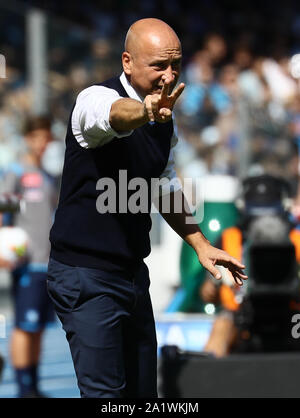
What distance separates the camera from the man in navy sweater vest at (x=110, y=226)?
334cm

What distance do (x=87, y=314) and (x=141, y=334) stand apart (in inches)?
11.2

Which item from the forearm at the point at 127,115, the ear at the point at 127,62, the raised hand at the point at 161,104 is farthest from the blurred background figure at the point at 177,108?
the raised hand at the point at 161,104

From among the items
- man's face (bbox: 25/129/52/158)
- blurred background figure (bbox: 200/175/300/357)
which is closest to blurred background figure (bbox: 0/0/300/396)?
man's face (bbox: 25/129/52/158)

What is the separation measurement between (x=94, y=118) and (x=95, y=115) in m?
0.01

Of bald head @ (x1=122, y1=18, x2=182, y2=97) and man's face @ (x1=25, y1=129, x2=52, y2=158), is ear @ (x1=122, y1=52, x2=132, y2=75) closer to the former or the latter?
bald head @ (x1=122, y1=18, x2=182, y2=97)

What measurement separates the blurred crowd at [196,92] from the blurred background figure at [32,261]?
80.5 inches

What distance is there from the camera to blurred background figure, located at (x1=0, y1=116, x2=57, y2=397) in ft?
20.8

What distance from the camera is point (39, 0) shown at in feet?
32.1

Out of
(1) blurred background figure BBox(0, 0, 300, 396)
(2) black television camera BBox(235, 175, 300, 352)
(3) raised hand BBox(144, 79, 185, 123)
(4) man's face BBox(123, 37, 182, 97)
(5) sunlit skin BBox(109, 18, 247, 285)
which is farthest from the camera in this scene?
(1) blurred background figure BBox(0, 0, 300, 396)

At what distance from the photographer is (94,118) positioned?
3172 millimetres

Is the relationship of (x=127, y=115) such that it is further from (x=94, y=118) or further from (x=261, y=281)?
(x=261, y=281)

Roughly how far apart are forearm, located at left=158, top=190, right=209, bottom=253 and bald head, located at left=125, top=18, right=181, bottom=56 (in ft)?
2.29

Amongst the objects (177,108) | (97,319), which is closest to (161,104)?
(97,319)

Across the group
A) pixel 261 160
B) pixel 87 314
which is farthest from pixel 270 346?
pixel 261 160
